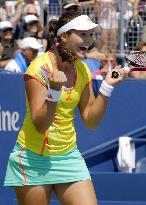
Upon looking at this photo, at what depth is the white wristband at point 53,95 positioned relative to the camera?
3998 millimetres

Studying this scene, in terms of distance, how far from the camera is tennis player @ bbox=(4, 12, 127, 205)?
4379mm

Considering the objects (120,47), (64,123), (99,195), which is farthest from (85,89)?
(120,47)

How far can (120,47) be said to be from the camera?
9.95 meters

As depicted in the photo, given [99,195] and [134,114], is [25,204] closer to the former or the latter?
[99,195]

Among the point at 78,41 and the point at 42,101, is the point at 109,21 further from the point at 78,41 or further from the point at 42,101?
the point at 42,101

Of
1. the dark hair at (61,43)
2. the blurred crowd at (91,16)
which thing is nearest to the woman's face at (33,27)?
the blurred crowd at (91,16)

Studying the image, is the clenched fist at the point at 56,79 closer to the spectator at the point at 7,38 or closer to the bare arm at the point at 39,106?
the bare arm at the point at 39,106

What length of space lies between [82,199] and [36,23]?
6334 mm

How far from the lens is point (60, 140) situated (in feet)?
14.6

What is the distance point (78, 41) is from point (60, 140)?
60 cm

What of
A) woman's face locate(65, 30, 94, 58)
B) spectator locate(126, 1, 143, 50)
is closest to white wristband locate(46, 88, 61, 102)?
woman's face locate(65, 30, 94, 58)

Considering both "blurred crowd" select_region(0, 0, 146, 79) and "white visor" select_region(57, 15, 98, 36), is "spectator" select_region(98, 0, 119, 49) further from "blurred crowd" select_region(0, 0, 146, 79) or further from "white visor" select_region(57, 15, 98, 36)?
"white visor" select_region(57, 15, 98, 36)

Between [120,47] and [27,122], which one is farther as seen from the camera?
[120,47]

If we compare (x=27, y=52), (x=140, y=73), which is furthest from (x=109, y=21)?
(x=140, y=73)
